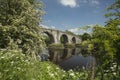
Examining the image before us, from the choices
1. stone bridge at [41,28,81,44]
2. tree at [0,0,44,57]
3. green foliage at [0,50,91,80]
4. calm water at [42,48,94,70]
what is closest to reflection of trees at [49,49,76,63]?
calm water at [42,48,94,70]

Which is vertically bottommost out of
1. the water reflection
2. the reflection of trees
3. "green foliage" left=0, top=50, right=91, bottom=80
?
the water reflection

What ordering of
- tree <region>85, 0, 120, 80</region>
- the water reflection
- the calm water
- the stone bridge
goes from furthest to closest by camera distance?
the stone bridge → the water reflection → the calm water → tree <region>85, 0, 120, 80</region>

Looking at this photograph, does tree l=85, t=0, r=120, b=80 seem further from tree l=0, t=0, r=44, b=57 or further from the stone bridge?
the stone bridge

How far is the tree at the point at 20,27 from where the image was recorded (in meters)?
20.0

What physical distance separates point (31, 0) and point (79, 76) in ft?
39.3

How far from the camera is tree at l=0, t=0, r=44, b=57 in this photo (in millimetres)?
19953

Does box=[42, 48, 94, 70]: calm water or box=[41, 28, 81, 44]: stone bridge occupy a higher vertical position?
box=[41, 28, 81, 44]: stone bridge

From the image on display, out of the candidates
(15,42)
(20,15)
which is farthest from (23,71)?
(20,15)

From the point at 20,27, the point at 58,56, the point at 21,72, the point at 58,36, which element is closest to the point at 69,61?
the point at 58,56

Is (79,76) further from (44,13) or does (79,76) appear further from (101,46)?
(44,13)

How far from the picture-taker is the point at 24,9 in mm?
21500

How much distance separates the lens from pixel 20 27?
66.5 feet


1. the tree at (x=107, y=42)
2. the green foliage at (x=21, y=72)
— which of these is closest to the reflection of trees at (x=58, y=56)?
the green foliage at (x=21, y=72)

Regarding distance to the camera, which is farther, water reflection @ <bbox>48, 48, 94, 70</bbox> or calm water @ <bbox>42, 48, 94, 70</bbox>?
water reflection @ <bbox>48, 48, 94, 70</bbox>
